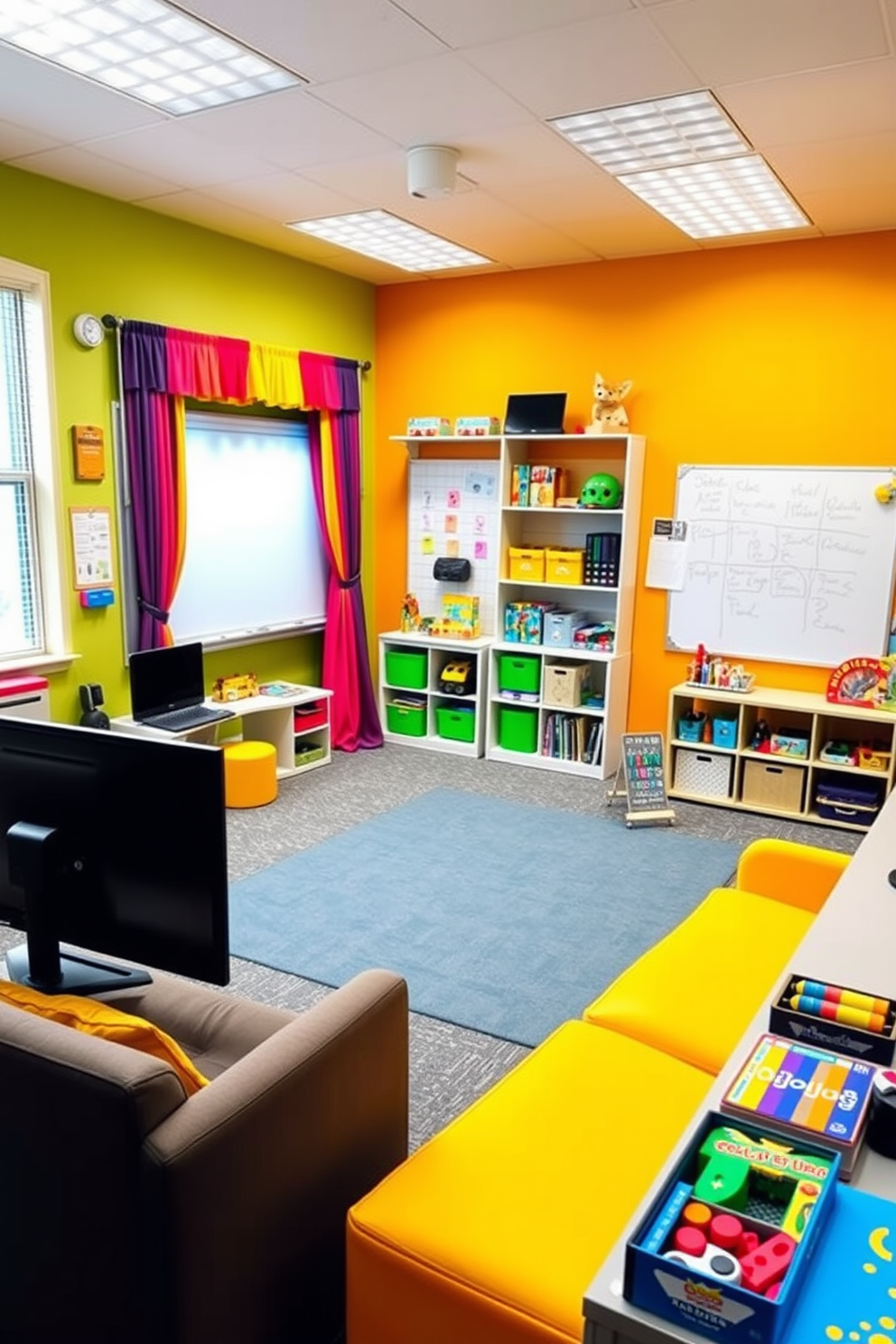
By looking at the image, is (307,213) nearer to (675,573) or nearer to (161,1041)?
(675,573)

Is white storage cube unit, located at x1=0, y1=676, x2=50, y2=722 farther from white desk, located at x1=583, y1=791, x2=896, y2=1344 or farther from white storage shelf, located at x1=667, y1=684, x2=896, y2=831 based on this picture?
white desk, located at x1=583, y1=791, x2=896, y2=1344

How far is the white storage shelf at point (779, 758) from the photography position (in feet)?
15.4

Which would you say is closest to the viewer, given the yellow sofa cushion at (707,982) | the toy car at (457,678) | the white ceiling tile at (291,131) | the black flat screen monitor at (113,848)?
the black flat screen monitor at (113,848)

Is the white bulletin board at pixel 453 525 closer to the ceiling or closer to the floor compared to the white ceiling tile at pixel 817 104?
closer to the floor

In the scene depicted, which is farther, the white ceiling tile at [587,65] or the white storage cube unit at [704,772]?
the white storage cube unit at [704,772]

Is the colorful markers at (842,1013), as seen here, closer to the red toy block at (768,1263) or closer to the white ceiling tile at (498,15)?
the red toy block at (768,1263)

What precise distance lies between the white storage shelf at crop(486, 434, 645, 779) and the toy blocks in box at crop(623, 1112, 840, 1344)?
432 cm

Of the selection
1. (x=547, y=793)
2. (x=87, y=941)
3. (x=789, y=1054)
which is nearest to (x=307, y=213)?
(x=547, y=793)

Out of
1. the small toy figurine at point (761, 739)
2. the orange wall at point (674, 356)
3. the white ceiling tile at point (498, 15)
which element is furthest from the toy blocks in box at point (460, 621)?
the white ceiling tile at point (498, 15)

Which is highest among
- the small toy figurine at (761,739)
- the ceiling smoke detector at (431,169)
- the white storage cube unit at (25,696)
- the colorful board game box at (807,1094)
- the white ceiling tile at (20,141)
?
the white ceiling tile at (20,141)

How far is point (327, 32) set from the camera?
2.70 m

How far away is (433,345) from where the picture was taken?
600 centimetres

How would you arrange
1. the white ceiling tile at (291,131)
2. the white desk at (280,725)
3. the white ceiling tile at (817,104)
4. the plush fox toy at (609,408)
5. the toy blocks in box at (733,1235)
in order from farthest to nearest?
the plush fox toy at (609,408) → the white desk at (280,725) → the white ceiling tile at (291,131) → the white ceiling tile at (817,104) → the toy blocks in box at (733,1235)

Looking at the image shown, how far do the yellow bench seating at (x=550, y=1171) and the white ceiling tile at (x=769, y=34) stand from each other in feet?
8.13
